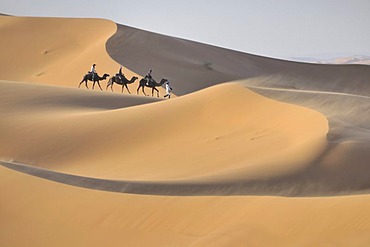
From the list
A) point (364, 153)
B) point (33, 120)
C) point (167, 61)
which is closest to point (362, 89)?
point (167, 61)

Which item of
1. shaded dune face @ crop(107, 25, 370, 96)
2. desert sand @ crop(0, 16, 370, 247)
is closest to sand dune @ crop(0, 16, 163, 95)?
shaded dune face @ crop(107, 25, 370, 96)

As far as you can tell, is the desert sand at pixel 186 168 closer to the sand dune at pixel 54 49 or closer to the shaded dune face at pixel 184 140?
the shaded dune face at pixel 184 140

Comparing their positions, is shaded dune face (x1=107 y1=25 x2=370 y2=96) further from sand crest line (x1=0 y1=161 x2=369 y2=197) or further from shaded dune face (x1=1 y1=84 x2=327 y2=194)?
sand crest line (x1=0 y1=161 x2=369 y2=197)

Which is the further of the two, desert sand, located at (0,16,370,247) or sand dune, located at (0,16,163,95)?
sand dune, located at (0,16,163,95)

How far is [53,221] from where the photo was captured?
697 cm

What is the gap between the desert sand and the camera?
20.9 feet

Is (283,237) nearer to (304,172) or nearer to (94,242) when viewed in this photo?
(94,242)

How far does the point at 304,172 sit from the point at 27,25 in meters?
42.7

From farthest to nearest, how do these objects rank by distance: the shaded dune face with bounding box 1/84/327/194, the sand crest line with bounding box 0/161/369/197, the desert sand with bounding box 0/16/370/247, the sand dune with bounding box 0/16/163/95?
the sand dune with bounding box 0/16/163/95 → the shaded dune face with bounding box 1/84/327/194 → the sand crest line with bounding box 0/161/369/197 → the desert sand with bounding box 0/16/370/247

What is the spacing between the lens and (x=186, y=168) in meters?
10.7

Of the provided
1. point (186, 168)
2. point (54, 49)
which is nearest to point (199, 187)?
point (186, 168)

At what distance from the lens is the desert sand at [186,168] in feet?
20.9

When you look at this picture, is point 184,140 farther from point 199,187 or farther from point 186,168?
point 199,187

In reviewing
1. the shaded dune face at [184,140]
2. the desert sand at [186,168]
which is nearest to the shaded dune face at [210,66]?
the desert sand at [186,168]
